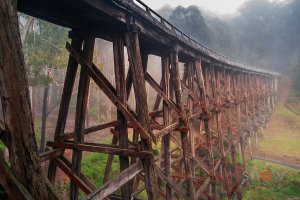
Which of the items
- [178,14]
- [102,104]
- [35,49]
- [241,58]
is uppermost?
[178,14]

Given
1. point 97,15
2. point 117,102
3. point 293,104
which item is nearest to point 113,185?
point 117,102

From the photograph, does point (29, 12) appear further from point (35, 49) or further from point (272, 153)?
point (272, 153)

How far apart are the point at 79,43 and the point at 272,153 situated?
62.3 ft

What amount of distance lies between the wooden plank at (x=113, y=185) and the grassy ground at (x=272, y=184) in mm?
8785

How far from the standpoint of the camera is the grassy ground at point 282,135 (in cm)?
2020

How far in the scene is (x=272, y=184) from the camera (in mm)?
12852

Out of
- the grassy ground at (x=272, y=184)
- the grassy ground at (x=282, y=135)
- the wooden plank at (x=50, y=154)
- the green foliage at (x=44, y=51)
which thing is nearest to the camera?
the wooden plank at (x=50, y=154)

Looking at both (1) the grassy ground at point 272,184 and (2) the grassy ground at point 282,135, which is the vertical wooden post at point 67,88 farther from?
(2) the grassy ground at point 282,135

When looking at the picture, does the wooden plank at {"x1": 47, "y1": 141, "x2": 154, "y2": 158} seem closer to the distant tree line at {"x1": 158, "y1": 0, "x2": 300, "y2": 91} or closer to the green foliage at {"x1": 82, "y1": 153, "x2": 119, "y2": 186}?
the green foliage at {"x1": 82, "y1": 153, "x2": 119, "y2": 186}

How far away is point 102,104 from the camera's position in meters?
25.9

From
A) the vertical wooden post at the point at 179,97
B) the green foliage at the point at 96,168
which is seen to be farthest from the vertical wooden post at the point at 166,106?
the green foliage at the point at 96,168

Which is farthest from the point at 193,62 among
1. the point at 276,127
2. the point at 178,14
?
the point at 178,14

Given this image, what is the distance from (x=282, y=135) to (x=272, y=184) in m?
13.3

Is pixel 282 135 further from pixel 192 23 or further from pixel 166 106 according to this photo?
pixel 166 106
